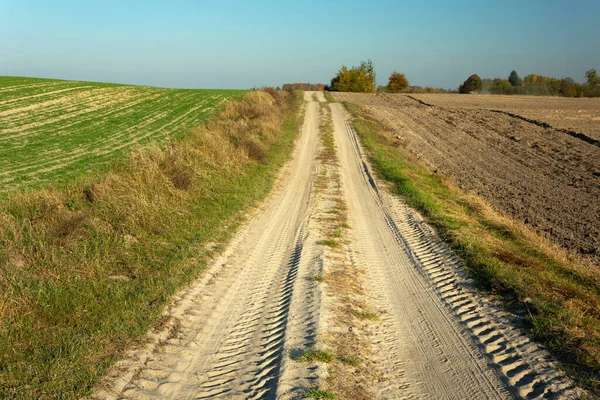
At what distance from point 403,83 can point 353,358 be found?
319 feet

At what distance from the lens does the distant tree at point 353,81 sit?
9412 cm

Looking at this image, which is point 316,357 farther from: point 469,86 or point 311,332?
point 469,86

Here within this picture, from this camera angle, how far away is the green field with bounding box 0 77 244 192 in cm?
1678

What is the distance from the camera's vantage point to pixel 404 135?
30.9 meters

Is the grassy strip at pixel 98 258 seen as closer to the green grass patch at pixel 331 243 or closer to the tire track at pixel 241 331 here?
the tire track at pixel 241 331

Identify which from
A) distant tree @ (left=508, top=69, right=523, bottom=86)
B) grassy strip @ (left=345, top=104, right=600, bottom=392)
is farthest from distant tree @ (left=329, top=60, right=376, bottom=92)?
grassy strip @ (left=345, top=104, right=600, bottom=392)

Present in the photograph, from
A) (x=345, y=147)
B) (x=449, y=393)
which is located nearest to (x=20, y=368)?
(x=449, y=393)

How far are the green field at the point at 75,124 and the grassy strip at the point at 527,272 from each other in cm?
902

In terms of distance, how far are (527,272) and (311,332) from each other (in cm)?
455

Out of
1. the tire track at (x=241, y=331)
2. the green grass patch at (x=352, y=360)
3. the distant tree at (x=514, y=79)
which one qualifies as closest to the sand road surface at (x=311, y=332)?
the tire track at (x=241, y=331)

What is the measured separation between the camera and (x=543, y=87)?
93.6m

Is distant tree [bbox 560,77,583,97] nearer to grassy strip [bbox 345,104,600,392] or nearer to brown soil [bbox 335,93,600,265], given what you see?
brown soil [bbox 335,93,600,265]

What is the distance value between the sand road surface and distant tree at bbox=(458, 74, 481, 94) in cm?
9970

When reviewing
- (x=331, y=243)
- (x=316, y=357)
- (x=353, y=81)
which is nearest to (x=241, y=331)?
(x=316, y=357)
